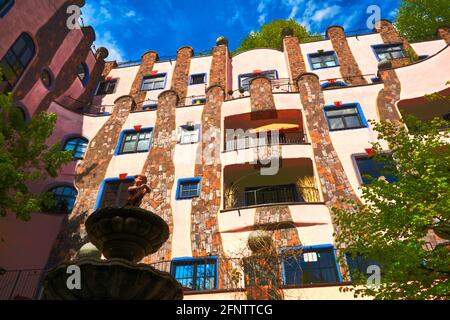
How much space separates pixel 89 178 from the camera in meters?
16.6

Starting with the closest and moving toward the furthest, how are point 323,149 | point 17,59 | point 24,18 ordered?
point 323,149
point 17,59
point 24,18

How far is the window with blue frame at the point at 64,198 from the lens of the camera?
16.0m

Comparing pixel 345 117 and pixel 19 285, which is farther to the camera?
pixel 345 117

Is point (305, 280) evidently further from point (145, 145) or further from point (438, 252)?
point (145, 145)

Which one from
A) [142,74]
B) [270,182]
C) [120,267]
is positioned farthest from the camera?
[142,74]

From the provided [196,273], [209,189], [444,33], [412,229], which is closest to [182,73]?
[209,189]

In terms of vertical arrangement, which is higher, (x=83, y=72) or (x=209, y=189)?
(x=83, y=72)

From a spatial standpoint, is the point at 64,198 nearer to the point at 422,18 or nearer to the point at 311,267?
the point at 311,267

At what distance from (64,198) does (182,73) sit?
40.8 feet

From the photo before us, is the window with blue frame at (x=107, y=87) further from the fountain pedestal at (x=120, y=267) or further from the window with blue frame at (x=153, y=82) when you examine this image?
the fountain pedestal at (x=120, y=267)

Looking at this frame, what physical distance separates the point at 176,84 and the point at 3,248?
1459 cm

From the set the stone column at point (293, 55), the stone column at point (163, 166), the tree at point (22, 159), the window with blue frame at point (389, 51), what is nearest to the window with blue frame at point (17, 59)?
the tree at point (22, 159)

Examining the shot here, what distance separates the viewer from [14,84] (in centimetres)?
1656
